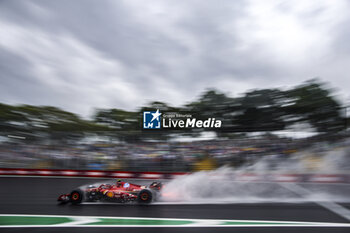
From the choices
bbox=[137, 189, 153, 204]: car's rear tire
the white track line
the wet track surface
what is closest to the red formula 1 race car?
bbox=[137, 189, 153, 204]: car's rear tire

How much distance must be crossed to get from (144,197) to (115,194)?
776mm

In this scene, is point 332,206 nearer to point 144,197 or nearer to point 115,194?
point 144,197

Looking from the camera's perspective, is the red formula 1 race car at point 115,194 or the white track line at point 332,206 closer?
the white track line at point 332,206

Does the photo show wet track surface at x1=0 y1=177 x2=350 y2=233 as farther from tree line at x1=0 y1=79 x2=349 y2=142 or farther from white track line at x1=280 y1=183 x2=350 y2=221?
tree line at x1=0 y1=79 x2=349 y2=142

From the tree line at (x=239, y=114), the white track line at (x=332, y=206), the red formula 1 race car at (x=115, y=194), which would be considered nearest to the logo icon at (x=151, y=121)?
the tree line at (x=239, y=114)

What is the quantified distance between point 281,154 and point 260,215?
7380 mm

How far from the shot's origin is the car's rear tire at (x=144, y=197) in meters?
6.83

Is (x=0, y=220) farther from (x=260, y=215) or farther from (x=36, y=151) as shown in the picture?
(x=36, y=151)

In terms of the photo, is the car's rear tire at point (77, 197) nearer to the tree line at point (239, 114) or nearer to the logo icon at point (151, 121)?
the tree line at point (239, 114)

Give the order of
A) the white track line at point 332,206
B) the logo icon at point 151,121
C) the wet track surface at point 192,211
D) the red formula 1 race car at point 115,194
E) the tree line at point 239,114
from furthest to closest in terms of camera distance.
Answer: the logo icon at point 151,121 < the tree line at point 239,114 < the red formula 1 race car at point 115,194 < the white track line at point 332,206 < the wet track surface at point 192,211

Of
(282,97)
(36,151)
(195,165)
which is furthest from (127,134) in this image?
(282,97)

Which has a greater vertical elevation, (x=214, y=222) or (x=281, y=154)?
(x=281, y=154)

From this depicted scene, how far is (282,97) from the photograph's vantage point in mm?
18953

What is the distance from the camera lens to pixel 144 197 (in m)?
6.86
